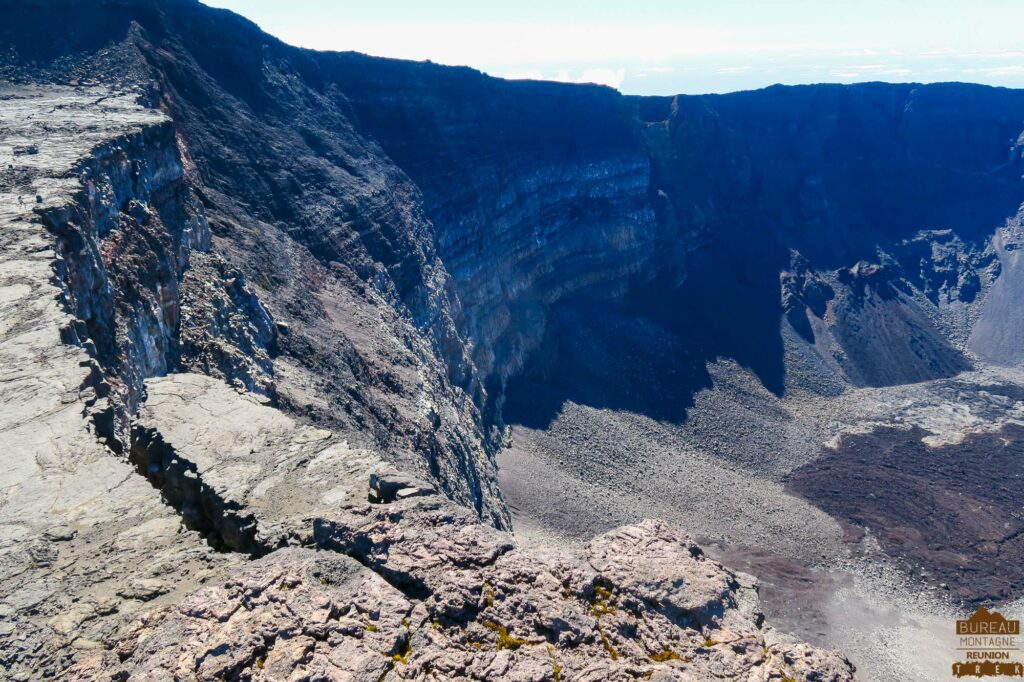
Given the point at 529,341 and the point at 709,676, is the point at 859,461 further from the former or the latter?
the point at 709,676

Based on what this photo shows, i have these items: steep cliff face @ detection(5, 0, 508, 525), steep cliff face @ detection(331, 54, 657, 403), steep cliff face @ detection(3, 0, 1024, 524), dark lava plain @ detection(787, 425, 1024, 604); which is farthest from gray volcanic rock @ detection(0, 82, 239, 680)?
dark lava plain @ detection(787, 425, 1024, 604)

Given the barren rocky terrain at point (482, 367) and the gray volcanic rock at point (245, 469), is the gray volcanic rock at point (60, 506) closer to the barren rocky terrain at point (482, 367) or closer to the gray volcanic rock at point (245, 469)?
the barren rocky terrain at point (482, 367)

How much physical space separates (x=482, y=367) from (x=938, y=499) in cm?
Answer: 3019

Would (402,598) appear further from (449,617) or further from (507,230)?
(507,230)

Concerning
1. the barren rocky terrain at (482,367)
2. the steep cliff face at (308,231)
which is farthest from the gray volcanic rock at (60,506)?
the steep cliff face at (308,231)

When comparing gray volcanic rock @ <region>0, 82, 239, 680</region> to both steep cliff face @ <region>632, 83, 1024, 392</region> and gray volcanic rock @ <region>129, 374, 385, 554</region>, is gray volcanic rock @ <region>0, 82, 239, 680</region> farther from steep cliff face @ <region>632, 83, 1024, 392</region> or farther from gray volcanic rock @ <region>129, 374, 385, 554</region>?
steep cliff face @ <region>632, 83, 1024, 392</region>

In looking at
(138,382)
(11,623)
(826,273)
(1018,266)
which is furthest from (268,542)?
(1018,266)

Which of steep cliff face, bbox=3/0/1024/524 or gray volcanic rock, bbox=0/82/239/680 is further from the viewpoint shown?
steep cliff face, bbox=3/0/1024/524

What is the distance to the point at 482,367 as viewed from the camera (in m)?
48.7

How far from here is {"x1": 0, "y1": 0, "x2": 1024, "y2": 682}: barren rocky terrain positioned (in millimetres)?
8125

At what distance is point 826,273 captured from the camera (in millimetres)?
67562

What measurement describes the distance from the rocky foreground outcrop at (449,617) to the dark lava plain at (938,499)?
35.7 m

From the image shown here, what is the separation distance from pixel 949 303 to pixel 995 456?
1050 inches

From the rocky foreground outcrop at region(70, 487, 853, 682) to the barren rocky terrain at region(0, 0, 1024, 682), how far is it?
0.13 feet
